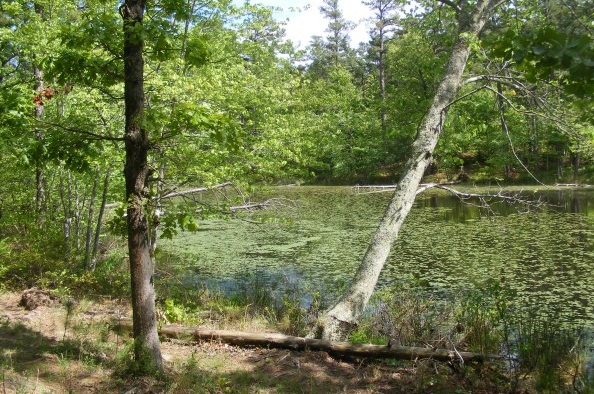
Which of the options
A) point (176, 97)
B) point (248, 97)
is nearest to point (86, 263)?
point (176, 97)

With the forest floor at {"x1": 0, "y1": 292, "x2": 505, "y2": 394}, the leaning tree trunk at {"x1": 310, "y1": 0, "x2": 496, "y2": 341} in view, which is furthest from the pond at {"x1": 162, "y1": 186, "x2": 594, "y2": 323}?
the forest floor at {"x1": 0, "y1": 292, "x2": 505, "y2": 394}

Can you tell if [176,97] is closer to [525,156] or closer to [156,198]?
[156,198]

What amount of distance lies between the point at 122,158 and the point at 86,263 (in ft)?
7.85

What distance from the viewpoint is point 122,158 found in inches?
293

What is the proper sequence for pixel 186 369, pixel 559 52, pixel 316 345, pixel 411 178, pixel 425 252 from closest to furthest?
pixel 559 52 → pixel 186 369 → pixel 316 345 → pixel 411 178 → pixel 425 252

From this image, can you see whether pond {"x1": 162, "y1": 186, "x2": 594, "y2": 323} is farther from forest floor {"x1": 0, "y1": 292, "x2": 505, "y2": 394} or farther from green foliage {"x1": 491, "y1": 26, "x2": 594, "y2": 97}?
green foliage {"x1": 491, "y1": 26, "x2": 594, "y2": 97}

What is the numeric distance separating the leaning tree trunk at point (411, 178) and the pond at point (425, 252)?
72cm

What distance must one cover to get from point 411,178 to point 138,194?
370 centimetres

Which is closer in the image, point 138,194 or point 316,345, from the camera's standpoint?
point 138,194

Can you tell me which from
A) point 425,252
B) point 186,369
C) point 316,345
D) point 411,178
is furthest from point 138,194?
point 425,252

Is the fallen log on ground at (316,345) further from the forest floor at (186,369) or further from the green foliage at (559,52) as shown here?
the green foliage at (559,52)

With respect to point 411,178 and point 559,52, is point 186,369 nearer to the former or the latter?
point 411,178

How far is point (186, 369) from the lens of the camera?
476 cm

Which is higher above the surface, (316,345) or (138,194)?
(138,194)
